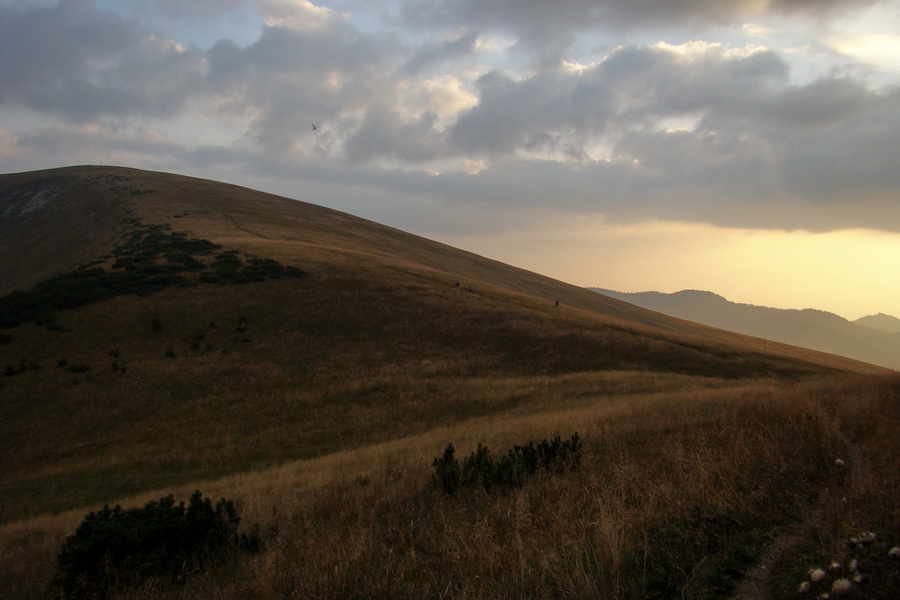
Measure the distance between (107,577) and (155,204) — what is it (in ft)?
223

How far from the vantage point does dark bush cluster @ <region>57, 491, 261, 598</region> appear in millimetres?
6758

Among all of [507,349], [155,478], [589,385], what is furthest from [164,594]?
[507,349]

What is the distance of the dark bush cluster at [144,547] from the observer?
6.76 meters

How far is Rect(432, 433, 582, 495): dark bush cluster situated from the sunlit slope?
10.8 m

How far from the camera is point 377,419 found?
69.8ft

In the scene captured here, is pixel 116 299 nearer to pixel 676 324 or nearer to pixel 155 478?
pixel 155 478

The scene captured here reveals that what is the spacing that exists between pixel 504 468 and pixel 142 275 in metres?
37.4

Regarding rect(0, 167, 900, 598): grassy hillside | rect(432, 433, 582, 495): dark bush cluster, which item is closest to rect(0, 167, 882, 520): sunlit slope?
rect(0, 167, 900, 598): grassy hillside

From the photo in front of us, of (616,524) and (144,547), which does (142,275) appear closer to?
(144,547)

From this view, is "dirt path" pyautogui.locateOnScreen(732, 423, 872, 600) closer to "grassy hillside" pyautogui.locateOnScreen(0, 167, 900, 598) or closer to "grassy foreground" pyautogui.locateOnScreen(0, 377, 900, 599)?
"grassy foreground" pyautogui.locateOnScreen(0, 377, 900, 599)

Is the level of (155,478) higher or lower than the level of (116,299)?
lower

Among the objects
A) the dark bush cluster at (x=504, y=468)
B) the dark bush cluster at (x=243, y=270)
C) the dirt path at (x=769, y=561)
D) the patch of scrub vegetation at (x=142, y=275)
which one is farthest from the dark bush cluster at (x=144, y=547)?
the dark bush cluster at (x=243, y=270)

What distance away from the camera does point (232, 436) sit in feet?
66.0

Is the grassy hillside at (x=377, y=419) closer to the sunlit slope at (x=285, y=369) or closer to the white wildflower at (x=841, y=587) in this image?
the sunlit slope at (x=285, y=369)
